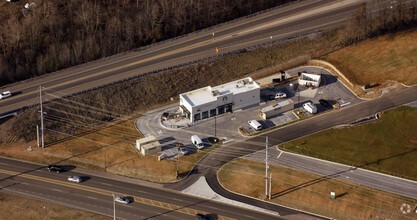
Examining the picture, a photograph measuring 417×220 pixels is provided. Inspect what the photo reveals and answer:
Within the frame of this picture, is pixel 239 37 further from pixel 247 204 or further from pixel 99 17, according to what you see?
pixel 247 204

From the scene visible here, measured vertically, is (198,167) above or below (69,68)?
below

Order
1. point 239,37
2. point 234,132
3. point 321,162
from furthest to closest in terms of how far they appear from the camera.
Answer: point 239,37
point 234,132
point 321,162

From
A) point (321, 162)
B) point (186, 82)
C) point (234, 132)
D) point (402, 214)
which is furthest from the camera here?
point (186, 82)

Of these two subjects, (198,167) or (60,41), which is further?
(60,41)

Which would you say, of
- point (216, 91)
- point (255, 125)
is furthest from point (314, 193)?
point (216, 91)

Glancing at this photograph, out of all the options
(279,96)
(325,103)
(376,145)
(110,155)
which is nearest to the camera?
(376,145)

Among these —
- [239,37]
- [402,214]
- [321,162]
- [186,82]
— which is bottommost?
[402,214]

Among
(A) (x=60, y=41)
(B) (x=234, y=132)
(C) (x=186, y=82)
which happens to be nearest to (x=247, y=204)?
(B) (x=234, y=132)

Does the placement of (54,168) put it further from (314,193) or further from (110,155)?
(314,193)
